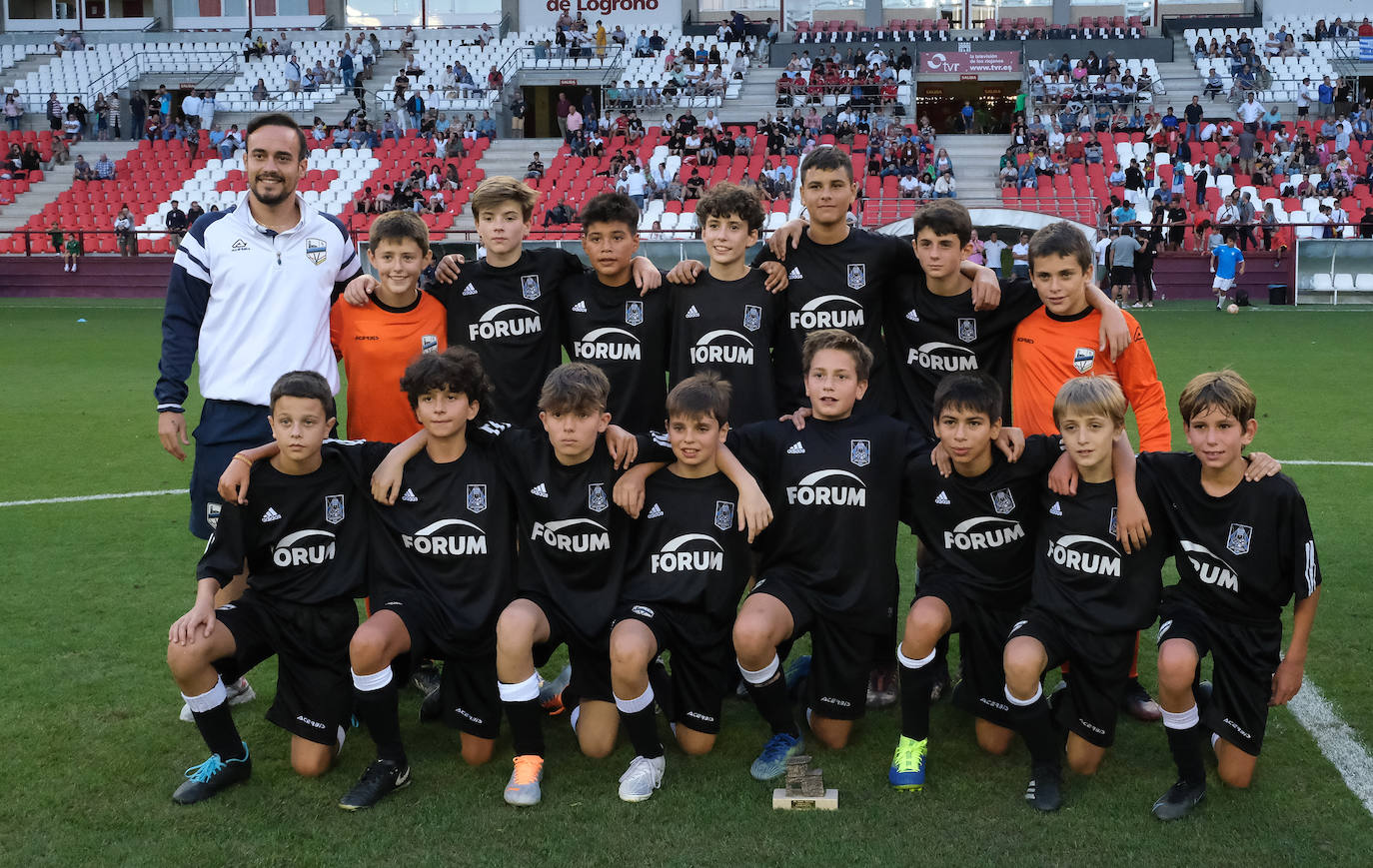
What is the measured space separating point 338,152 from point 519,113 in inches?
245

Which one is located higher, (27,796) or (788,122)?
(788,122)

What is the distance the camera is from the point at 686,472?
14.7 feet

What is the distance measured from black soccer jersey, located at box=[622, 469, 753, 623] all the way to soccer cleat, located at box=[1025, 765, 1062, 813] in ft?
3.84

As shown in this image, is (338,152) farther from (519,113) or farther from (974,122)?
(974,122)

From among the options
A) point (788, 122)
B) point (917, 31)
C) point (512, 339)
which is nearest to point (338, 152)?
point (788, 122)

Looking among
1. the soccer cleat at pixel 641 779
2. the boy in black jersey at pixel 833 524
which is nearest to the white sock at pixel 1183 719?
the boy in black jersey at pixel 833 524

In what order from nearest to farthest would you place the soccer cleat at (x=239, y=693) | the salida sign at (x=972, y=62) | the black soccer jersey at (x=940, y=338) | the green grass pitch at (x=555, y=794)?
the green grass pitch at (x=555, y=794), the soccer cleat at (x=239, y=693), the black soccer jersey at (x=940, y=338), the salida sign at (x=972, y=62)

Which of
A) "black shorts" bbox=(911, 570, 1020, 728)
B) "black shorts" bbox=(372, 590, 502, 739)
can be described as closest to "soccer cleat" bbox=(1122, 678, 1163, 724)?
"black shorts" bbox=(911, 570, 1020, 728)

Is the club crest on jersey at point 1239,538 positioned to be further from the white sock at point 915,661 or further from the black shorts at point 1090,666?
the white sock at point 915,661

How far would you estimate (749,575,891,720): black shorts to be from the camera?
442 centimetres

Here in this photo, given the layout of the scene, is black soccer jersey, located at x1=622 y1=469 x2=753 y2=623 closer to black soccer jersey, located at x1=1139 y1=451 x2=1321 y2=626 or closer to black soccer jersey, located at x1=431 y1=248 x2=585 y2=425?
black soccer jersey, located at x1=431 y1=248 x2=585 y2=425

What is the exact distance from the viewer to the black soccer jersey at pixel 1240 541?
156 inches

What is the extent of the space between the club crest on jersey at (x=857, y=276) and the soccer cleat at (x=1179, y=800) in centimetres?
229

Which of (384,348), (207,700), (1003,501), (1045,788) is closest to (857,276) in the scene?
(1003,501)
